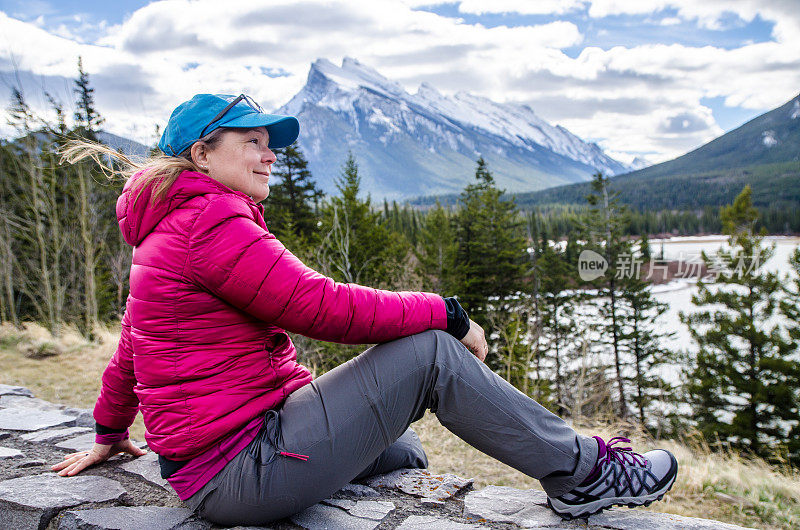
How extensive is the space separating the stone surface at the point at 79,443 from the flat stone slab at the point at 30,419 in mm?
288

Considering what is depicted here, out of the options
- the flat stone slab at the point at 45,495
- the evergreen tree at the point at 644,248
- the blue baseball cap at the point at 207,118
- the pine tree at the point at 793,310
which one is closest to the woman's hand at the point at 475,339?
the blue baseball cap at the point at 207,118

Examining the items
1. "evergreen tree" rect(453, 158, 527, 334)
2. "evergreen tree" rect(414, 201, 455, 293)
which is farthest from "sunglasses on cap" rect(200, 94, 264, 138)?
"evergreen tree" rect(414, 201, 455, 293)

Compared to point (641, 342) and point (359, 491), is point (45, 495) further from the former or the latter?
point (641, 342)

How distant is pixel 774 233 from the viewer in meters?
81.6

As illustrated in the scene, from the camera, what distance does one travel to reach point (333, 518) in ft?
6.03

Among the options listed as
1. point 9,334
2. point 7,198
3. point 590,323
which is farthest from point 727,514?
point 590,323

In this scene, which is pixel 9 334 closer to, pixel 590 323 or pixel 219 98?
pixel 219 98

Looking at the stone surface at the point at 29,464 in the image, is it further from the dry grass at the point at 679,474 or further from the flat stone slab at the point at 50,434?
the dry grass at the point at 679,474

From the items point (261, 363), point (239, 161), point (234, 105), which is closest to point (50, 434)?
point (261, 363)

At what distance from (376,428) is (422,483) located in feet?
2.28

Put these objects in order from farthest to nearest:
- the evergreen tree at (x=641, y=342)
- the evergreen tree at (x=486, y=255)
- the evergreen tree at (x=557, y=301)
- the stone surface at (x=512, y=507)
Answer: the evergreen tree at (x=557, y=301) < the evergreen tree at (x=641, y=342) < the evergreen tree at (x=486, y=255) < the stone surface at (x=512, y=507)

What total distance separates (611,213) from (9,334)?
31.5m

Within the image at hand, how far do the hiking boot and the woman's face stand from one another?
4.74ft

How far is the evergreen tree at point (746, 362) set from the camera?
22.7 m
